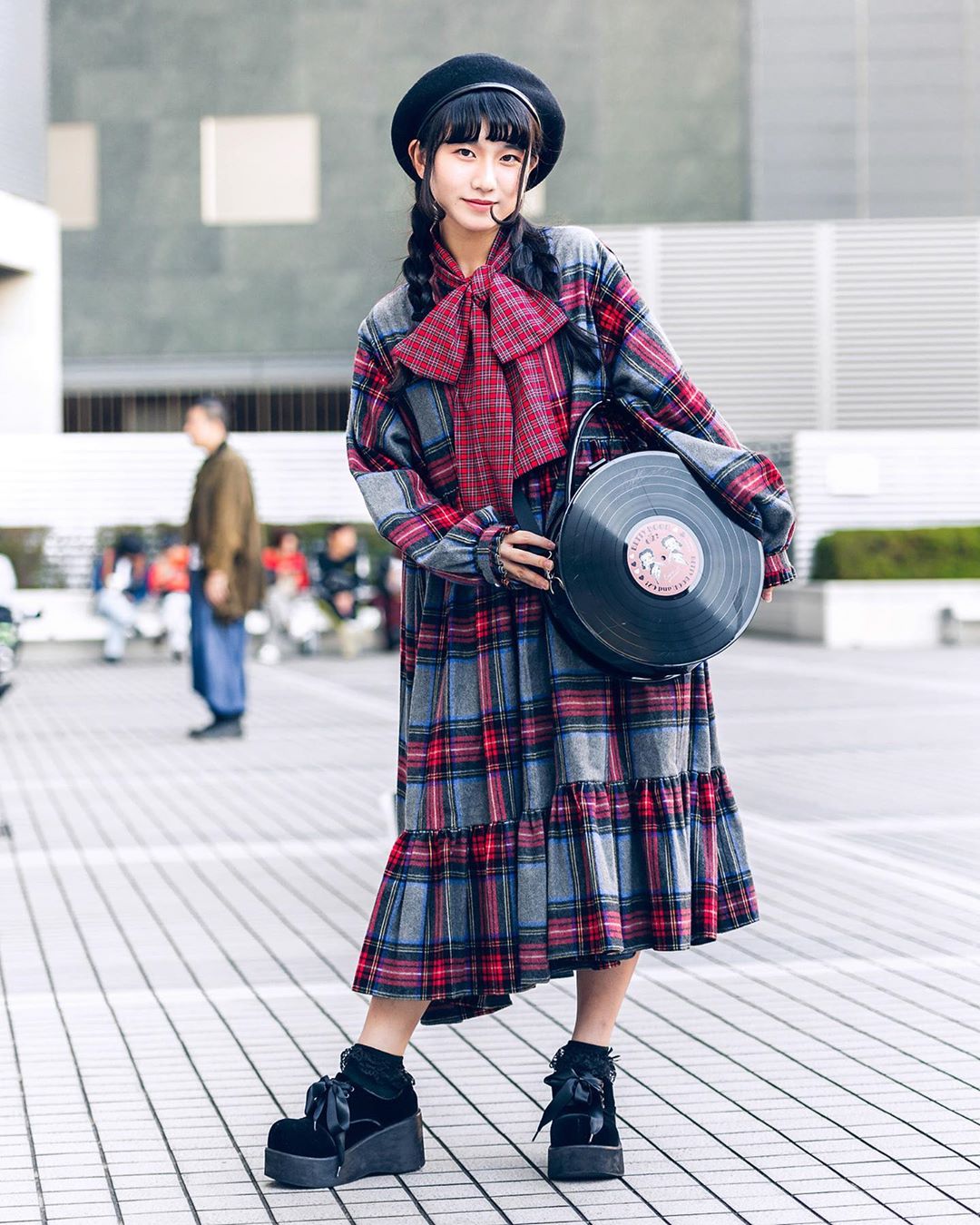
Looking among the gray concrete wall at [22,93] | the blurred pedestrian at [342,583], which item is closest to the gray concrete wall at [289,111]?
the gray concrete wall at [22,93]

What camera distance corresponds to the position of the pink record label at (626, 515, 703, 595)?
3281 millimetres

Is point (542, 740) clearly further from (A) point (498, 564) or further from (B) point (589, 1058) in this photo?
(B) point (589, 1058)

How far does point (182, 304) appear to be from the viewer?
2988 cm

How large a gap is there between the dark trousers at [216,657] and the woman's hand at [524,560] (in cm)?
787

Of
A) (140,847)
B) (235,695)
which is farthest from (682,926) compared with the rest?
(235,695)

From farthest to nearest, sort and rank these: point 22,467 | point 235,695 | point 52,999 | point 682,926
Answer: point 22,467 → point 235,695 → point 52,999 → point 682,926

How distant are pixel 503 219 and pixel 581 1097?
154 centimetres

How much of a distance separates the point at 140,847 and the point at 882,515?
47.7 ft

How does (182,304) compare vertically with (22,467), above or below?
above

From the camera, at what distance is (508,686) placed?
11.0ft

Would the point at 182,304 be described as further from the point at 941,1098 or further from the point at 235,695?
the point at 941,1098

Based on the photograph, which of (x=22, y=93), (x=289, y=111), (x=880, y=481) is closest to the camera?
(x=22, y=93)

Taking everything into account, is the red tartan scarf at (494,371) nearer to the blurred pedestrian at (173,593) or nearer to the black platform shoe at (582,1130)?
the black platform shoe at (582,1130)

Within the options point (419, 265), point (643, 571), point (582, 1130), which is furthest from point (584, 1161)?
point (419, 265)
